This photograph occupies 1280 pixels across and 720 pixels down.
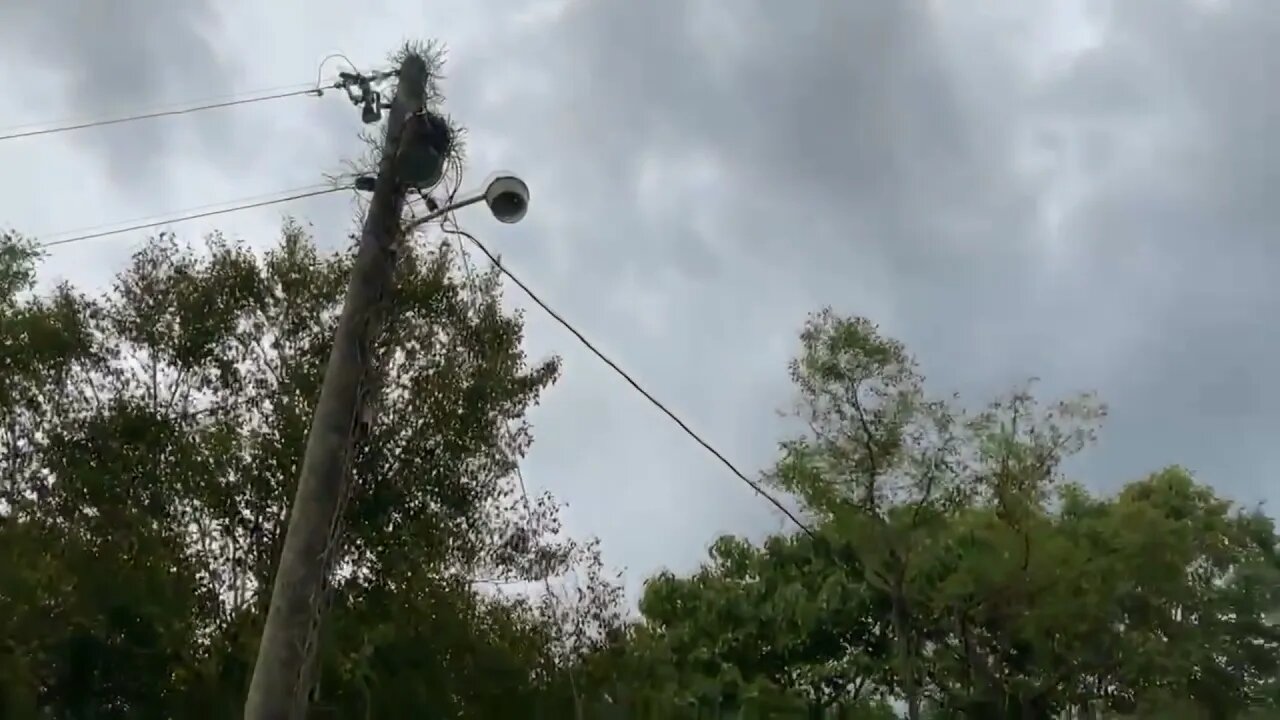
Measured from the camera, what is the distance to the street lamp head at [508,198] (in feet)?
15.5

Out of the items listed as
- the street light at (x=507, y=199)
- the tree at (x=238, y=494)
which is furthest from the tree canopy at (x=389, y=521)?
the street light at (x=507, y=199)

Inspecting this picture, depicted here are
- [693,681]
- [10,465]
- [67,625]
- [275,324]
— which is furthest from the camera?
[693,681]

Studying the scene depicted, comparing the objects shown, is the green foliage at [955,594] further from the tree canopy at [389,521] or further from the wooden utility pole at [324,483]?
the wooden utility pole at [324,483]

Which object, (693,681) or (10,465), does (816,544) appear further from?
(10,465)

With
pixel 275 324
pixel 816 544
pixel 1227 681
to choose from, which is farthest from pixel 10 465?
pixel 1227 681

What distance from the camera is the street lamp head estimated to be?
4734mm

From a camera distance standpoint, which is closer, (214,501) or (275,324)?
(214,501)

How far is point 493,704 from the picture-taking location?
419 inches

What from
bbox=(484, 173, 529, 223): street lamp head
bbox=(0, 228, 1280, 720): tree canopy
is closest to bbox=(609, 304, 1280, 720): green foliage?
bbox=(0, 228, 1280, 720): tree canopy

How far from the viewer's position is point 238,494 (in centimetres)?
1118

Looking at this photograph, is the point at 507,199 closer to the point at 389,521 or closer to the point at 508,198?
the point at 508,198

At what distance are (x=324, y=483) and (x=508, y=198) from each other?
150 cm

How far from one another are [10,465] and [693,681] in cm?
1031

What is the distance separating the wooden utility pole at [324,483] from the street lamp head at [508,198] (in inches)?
16.4
